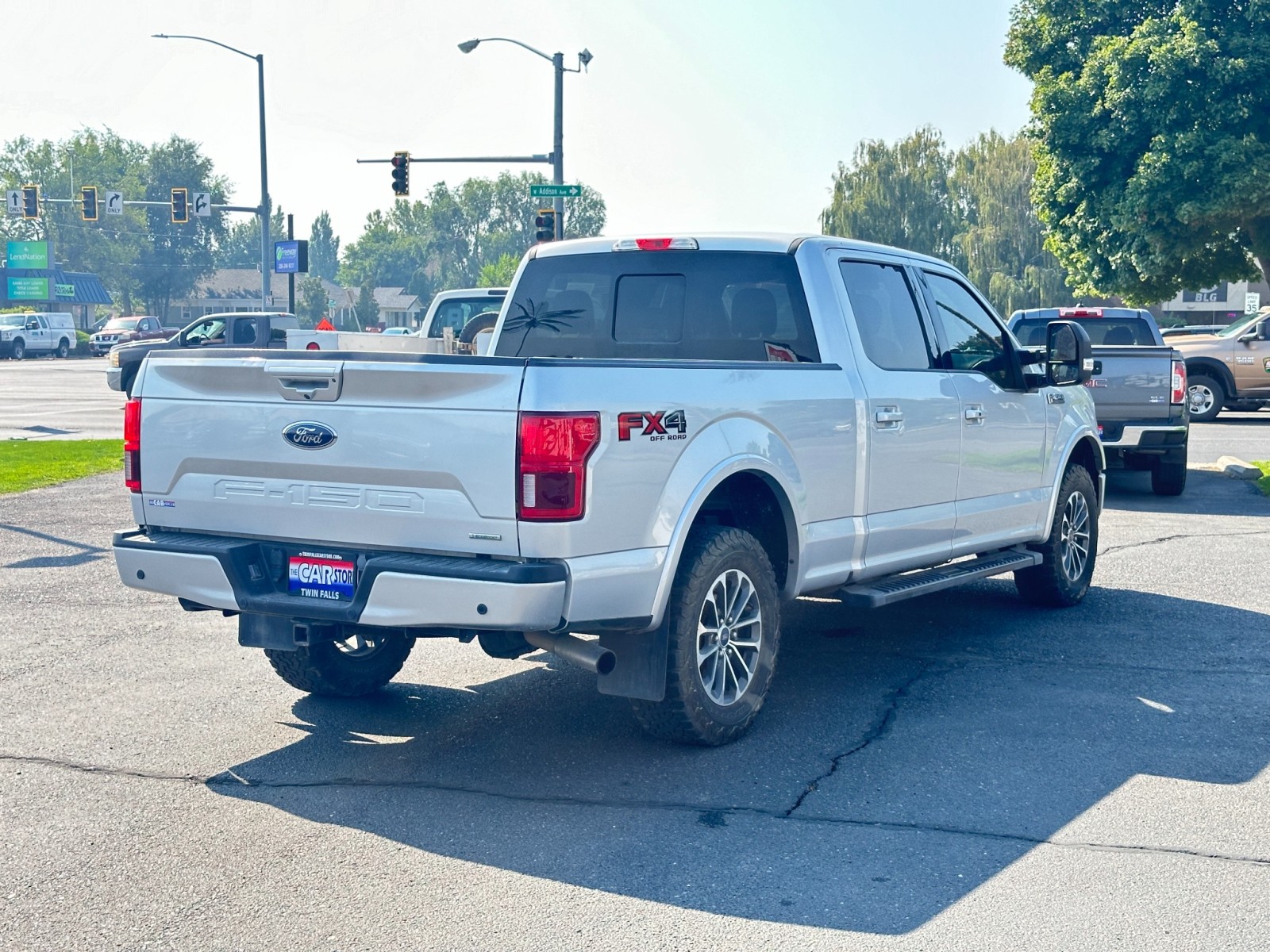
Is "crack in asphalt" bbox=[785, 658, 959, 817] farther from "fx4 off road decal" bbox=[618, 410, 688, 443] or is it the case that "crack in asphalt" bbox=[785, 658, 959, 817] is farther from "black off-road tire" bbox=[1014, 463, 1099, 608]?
"black off-road tire" bbox=[1014, 463, 1099, 608]

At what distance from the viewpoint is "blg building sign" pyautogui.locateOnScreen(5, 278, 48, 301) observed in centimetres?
10325

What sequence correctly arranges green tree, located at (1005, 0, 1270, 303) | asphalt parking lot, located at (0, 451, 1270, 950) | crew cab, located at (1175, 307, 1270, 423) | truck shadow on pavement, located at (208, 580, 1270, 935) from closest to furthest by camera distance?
1. asphalt parking lot, located at (0, 451, 1270, 950)
2. truck shadow on pavement, located at (208, 580, 1270, 935)
3. green tree, located at (1005, 0, 1270, 303)
4. crew cab, located at (1175, 307, 1270, 423)

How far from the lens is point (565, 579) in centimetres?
504

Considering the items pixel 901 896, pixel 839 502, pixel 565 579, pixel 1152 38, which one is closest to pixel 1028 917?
pixel 901 896

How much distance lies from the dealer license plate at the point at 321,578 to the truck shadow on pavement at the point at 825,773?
2.34ft

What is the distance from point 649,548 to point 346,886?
5.34 feet

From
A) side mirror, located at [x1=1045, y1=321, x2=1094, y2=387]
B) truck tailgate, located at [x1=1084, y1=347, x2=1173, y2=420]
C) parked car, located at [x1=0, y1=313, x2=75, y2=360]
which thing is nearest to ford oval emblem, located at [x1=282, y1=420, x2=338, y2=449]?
side mirror, located at [x1=1045, y1=321, x2=1094, y2=387]

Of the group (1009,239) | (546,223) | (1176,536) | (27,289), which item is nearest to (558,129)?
(546,223)

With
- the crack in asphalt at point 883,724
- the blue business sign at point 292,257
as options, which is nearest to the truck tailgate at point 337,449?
the crack in asphalt at point 883,724

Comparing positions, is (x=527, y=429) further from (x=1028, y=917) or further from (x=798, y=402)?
(x=1028, y=917)

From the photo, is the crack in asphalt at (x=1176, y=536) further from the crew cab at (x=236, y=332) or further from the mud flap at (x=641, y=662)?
the crew cab at (x=236, y=332)

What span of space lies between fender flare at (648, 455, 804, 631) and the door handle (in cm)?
78

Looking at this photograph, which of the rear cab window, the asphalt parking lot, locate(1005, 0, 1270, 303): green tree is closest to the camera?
the asphalt parking lot

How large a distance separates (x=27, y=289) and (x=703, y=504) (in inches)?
4242
